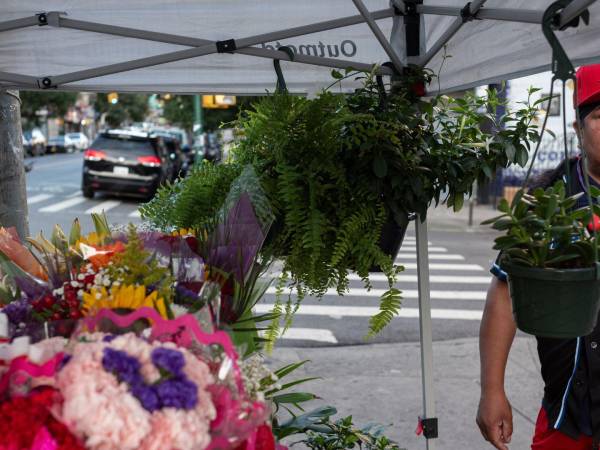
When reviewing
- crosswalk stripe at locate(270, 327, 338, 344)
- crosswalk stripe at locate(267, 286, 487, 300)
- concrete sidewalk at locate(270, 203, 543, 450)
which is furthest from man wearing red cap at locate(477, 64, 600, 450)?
crosswalk stripe at locate(267, 286, 487, 300)

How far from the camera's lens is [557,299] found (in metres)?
1.70

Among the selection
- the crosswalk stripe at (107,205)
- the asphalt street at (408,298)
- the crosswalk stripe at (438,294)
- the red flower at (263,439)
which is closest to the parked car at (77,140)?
the crosswalk stripe at (107,205)

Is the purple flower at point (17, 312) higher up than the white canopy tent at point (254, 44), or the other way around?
the white canopy tent at point (254, 44)

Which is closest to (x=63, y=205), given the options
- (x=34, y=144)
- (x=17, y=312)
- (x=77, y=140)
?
(x=17, y=312)

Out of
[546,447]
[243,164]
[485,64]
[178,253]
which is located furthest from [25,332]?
[485,64]

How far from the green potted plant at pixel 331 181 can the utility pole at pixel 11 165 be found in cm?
175

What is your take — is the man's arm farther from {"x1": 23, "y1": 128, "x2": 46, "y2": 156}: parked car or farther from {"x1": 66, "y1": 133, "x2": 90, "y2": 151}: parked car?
{"x1": 66, "y1": 133, "x2": 90, "y2": 151}: parked car

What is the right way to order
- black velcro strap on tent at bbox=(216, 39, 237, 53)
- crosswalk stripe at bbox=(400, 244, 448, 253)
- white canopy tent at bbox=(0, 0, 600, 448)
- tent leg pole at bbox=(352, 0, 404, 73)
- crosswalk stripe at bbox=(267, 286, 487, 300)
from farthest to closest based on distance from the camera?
crosswalk stripe at bbox=(400, 244, 448, 253) < crosswalk stripe at bbox=(267, 286, 487, 300) < black velcro strap on tent at bbox=(216, 39, 237, 53) < white canopy tent at bbox=(0, 0, 600, 448) < tent leg pole at bbox=(352, 0, 404, 73)

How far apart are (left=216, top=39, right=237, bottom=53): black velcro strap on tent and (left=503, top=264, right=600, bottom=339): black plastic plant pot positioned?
169 cm

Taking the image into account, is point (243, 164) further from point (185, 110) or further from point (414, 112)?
point (185, 110)

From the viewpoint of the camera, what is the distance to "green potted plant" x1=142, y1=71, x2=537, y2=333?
7.12 ft

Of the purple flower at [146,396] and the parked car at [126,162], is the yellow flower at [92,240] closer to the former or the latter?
Answer: the purple flower at [146,396]

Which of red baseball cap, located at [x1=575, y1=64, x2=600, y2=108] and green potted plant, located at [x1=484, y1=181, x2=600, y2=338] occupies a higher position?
red baseball cap, located at [x1=575, y1=64, x2=600, y2=108]

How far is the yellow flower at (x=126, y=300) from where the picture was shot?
1.45 m
